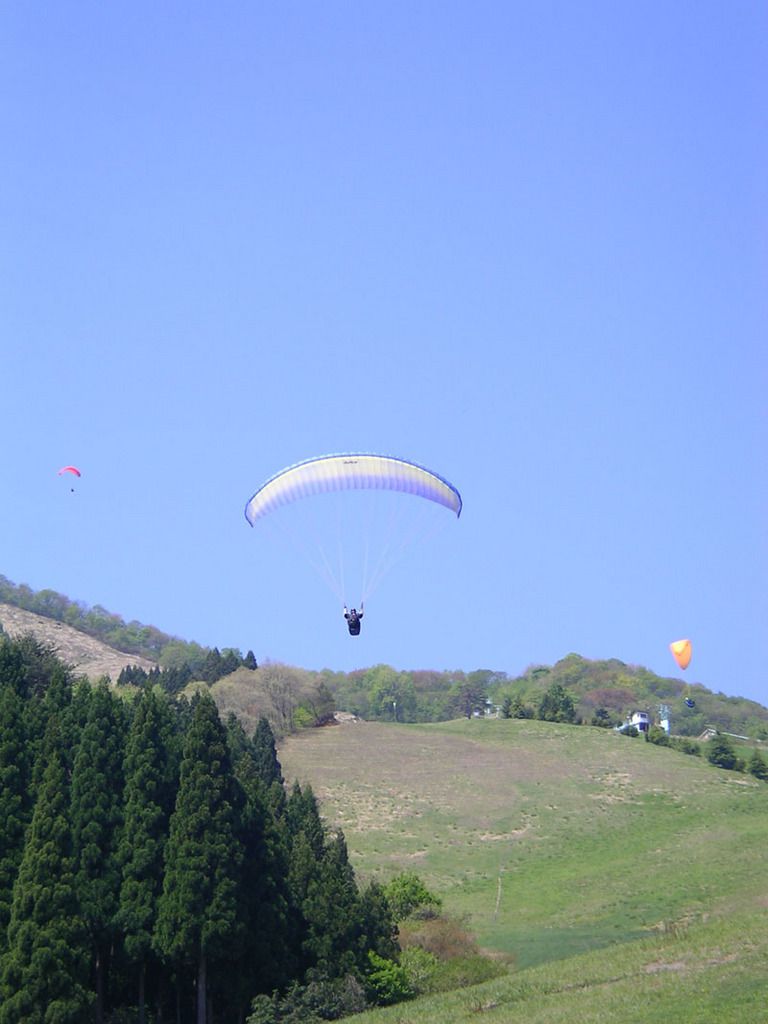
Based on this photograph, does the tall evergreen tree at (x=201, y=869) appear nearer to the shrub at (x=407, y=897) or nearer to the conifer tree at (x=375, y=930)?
the conifer tree at (x=375, y=930)

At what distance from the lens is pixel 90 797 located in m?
41.9

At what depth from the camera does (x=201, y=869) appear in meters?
40.1

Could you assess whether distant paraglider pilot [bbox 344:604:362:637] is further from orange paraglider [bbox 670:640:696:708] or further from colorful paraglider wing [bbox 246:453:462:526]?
orange paraglider [bbox 670:640:696:708]

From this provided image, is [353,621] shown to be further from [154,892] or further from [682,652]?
[682,652]

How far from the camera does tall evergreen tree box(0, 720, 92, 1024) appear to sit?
36469mm

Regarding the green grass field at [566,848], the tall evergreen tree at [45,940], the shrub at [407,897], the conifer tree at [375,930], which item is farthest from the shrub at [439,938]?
the tall evergreen tree at [45,940]

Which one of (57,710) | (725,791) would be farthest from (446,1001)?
(725,791)

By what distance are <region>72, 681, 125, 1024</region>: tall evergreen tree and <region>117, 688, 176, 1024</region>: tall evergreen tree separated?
358 millimetres

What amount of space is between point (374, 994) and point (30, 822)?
1091cm

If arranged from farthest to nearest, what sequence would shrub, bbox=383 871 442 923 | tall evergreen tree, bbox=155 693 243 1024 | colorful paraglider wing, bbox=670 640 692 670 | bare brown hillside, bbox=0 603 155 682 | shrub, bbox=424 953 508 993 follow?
bare brown hillside, bbox=0 603 155 682 < colorful paraglider wing, bbox=670 640 692 670 < shrub, bbox=383 871 442 923 < shrub, bbox=424 953 508 993 < tall evergreen tree, bbox=155 693 243 1024

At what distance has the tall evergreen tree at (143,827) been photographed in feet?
131

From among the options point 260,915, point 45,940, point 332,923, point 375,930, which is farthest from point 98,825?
point 375,930

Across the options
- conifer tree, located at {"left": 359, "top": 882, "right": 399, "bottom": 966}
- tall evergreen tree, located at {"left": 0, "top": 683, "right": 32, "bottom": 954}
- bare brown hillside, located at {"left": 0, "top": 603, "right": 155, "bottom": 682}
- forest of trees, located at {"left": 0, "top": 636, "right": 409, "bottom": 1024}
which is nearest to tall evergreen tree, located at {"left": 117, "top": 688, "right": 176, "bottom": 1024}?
forest of trees, located at {"left": 0, "top": 636, "right": 409, "bottom": 1024}

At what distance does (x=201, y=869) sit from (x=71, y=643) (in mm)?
137207
